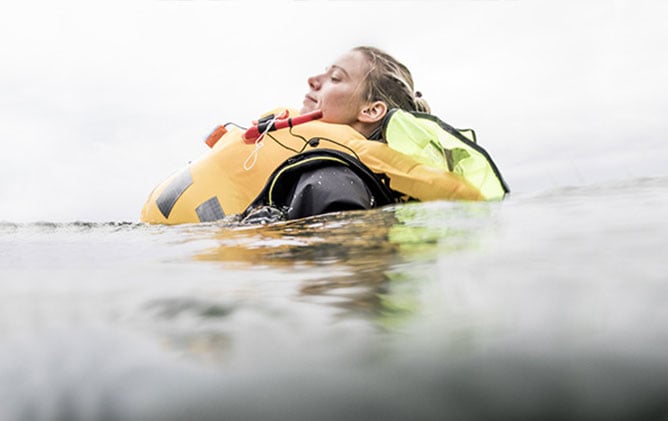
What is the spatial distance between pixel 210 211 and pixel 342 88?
1.28 m

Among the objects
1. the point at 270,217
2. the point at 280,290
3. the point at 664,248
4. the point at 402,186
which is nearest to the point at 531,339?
the point at 280,290

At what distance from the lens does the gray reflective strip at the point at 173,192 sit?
11.7ft

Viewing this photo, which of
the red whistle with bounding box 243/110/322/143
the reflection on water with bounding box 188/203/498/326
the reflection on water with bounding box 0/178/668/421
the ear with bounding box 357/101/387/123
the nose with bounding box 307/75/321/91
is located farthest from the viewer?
→ the nose with bounding box 307/75/321/91

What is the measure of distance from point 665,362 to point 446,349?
14 cm

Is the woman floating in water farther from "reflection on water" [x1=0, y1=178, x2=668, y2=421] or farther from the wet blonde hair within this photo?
"reflection on water" [x1=0, y1=178, x2=668, y2=421]

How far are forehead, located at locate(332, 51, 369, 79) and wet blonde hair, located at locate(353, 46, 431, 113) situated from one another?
0.04 meters

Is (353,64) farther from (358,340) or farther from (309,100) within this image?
(358,340)

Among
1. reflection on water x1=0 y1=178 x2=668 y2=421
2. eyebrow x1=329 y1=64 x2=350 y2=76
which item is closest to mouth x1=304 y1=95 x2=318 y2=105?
eyebrow x1=329 y1=64 x2=350 y2=76

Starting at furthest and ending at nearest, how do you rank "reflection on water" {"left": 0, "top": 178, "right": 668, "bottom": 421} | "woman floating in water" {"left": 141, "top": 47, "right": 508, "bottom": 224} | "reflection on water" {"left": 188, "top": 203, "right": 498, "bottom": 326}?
"woman floating in water" {"left": 141, "top": 47, "right": 508, "bottom": 224}
"reflection on water" {"left": 188, "top": 203, "right": 498, "bottom": 326}
"reflection on water" {"left": 0, "top": 178, "right": 668, "bottom": 421}

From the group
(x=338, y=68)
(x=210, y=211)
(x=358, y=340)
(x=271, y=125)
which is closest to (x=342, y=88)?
(x=338, y=68)

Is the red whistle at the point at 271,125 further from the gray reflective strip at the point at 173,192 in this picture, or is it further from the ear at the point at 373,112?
the gray reflective strip at the point at 173,192

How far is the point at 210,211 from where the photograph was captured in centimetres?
332

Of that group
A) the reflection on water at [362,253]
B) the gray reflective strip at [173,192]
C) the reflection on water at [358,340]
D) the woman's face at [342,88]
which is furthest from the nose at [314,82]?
the reflection on water at [358,340]

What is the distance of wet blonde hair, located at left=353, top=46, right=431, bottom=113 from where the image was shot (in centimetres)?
370
